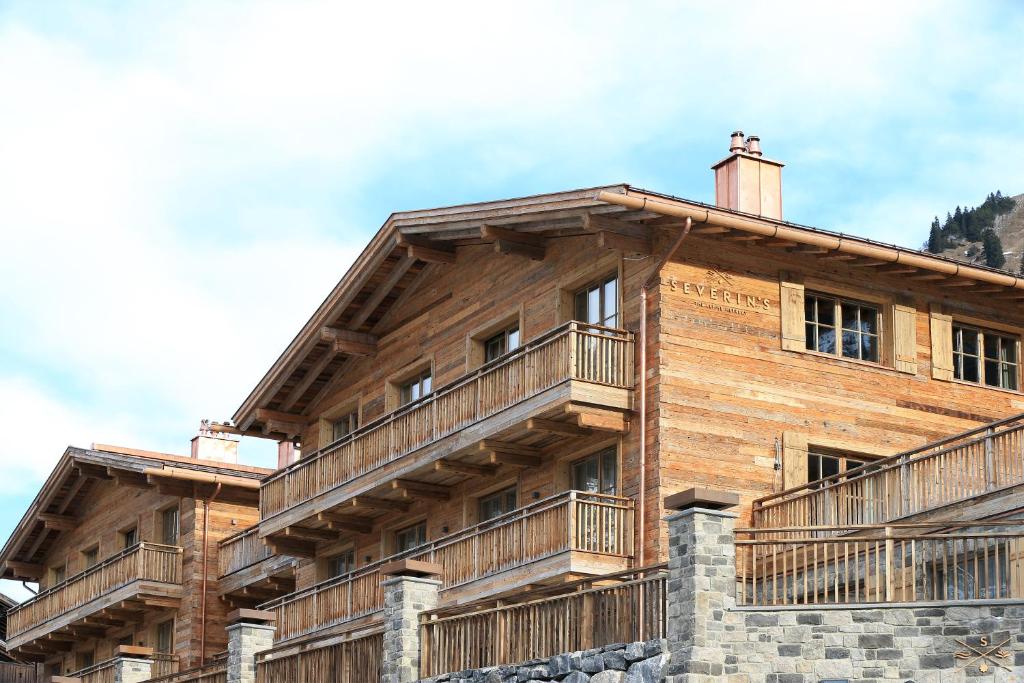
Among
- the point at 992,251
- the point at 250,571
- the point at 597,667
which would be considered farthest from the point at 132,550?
the point at 992,251

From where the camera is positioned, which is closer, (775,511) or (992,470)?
(992,470)

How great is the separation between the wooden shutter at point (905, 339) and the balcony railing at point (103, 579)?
19653 millimetres

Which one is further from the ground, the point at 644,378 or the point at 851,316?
the point at 851,316

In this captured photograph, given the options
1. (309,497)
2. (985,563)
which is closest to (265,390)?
(309,497)

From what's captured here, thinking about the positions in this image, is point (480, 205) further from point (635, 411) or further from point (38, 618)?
point (38, 618)

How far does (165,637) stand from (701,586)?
25868 mm

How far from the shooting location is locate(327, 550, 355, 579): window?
36422mm

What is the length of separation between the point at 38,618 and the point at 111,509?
339 cm

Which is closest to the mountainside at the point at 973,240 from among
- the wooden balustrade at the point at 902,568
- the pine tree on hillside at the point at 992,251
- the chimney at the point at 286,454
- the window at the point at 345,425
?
the pine tree on hillside at the point at 992,251

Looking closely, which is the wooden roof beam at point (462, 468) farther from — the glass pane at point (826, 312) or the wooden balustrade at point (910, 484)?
the glass pane at point (826, 312)

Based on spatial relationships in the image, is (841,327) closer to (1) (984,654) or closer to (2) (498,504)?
(2) (498,504)

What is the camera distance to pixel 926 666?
19891 millimetres

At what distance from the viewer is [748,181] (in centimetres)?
3011

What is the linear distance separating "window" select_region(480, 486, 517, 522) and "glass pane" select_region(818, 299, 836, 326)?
5.91 metres
